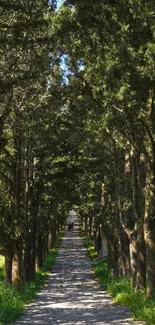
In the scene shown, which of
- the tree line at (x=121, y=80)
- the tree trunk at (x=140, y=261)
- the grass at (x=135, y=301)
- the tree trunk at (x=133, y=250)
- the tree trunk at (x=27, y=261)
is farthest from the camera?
the tree trunk at (x=27, y=261)

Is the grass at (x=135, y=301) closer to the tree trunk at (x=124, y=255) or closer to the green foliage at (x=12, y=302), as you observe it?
the tree trunk at (x=124, y=255)

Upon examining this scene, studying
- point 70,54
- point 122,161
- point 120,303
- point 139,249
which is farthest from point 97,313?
point 122,161

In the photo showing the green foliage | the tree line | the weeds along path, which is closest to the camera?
the tree line

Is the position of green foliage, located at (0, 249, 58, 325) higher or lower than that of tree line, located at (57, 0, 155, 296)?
lower

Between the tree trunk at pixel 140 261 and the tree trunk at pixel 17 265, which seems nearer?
the tree trunk at pixel 140 261

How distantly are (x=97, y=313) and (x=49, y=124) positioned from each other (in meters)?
7.85

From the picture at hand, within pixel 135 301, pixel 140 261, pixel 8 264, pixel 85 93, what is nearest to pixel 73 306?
pixel 140 261

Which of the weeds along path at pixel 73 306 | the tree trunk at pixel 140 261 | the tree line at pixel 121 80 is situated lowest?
the weeds along path at pixel 73 306

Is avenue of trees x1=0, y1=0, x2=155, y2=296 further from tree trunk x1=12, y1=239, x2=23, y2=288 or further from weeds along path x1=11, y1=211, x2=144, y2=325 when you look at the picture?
weeds along path x1=11, y1=211, x2=144, y2=325

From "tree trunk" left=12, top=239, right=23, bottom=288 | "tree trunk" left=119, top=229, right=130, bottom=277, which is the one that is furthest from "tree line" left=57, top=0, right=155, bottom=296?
"tree trunk" left=12, top=239, right=23, bottom=288

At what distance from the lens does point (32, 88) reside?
17.3 meters

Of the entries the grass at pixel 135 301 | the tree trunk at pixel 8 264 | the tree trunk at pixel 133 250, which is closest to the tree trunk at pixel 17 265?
the tree trunk at pixel 8 264

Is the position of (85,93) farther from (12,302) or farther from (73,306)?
(73,306)

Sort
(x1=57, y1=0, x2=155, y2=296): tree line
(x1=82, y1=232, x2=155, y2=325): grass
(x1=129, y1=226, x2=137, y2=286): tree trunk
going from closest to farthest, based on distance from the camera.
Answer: (x1=57, y1=0, x2=155, y2=296): tree line < (x1=82, y1=232, x2=155, y2=325): grass < (x1=129, y1=226, x2=137, y2=286): tree trunk
